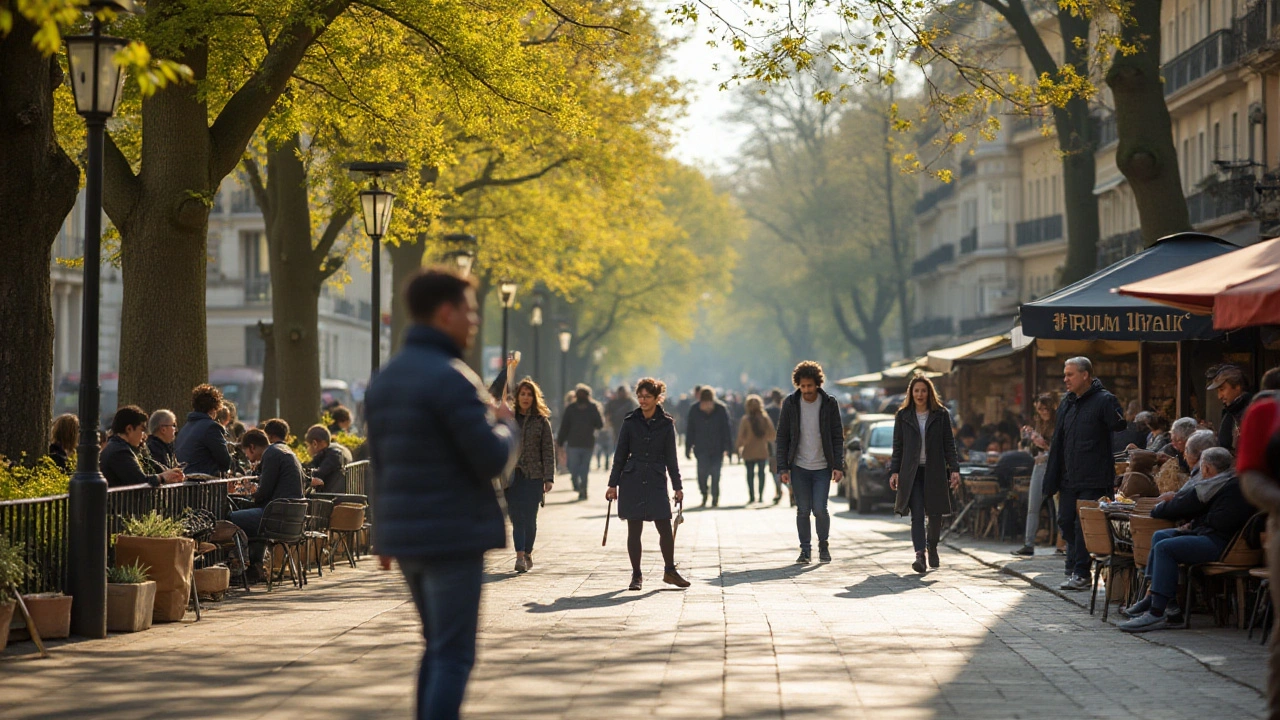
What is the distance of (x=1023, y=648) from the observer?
12016 mm

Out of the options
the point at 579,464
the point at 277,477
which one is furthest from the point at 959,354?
the point at 277,477

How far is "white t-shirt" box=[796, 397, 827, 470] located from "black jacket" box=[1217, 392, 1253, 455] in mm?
5376

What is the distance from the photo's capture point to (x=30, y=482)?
1290cm

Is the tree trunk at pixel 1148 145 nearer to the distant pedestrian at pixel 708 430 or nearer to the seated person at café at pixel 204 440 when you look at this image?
the distant pedestrian at pixel 708 430

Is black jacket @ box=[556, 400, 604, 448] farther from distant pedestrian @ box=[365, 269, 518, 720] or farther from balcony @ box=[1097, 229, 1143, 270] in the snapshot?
distant pedestrian @ box=[365, 269, 518, 720]

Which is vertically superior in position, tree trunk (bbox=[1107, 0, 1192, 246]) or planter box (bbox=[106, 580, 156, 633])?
tree trunk (bbox=[1107, 0, 1192, 246])

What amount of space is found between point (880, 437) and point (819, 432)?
12.2m

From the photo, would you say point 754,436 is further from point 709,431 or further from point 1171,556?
point 1171,556

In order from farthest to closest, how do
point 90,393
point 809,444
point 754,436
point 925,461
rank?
point 754,436 < point 809,444 < point 925,461 < point 90,393

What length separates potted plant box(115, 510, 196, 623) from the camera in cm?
1333

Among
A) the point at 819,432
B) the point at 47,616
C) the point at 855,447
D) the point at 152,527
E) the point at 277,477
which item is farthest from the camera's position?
the point at 855,447

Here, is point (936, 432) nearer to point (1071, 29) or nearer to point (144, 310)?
point (144, 310)

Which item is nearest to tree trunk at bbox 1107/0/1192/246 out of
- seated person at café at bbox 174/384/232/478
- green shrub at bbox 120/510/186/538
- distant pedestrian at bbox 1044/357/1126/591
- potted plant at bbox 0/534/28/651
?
distant pedestrian at bbox 1044/357/1126/591

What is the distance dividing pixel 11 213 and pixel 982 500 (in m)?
12.5
